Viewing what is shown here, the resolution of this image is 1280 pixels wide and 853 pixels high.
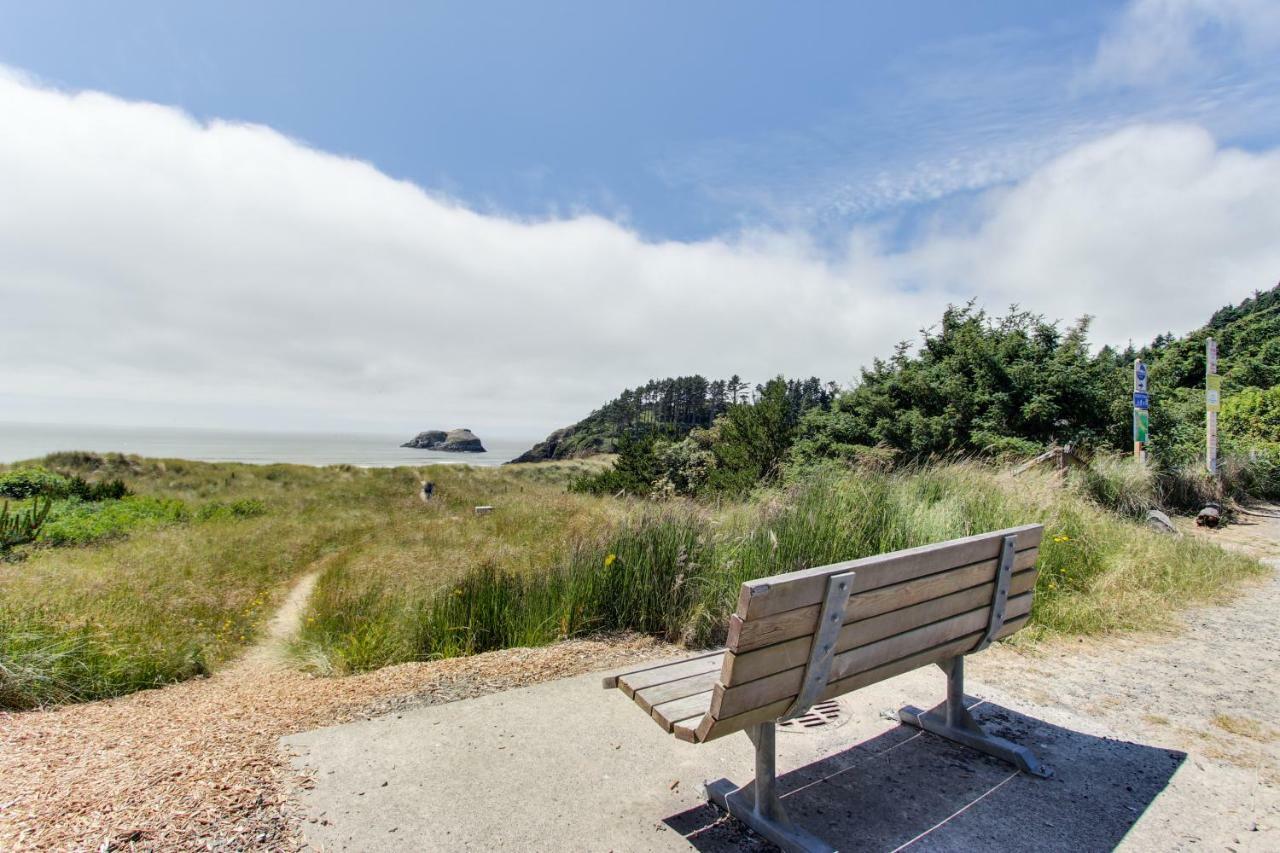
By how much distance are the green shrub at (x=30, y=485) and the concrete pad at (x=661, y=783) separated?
21956mm

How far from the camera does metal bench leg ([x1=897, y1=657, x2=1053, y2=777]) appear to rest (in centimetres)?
283

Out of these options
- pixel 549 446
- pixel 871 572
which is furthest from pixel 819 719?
pixel 549 446

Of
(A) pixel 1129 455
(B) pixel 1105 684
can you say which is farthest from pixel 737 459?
(B) pixel 1105 684

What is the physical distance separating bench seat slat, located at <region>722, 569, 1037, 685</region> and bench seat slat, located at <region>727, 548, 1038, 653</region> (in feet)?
0.07

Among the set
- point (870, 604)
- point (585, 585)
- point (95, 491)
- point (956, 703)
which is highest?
point (870, 604)

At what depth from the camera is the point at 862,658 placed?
228 centimetres

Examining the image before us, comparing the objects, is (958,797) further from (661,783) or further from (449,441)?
(449,441)

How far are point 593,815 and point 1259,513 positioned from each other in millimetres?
14260

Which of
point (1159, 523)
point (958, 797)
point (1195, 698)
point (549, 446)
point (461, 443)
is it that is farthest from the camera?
point (461, 443)

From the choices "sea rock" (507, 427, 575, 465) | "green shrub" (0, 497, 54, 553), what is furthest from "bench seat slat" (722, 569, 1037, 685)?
"sea rock" (507, 427, 575, 465)

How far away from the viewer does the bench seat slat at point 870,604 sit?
1.89 meters

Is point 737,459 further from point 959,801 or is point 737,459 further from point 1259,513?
point 959,801

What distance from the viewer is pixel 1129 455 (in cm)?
1231

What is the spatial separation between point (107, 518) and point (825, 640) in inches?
708
